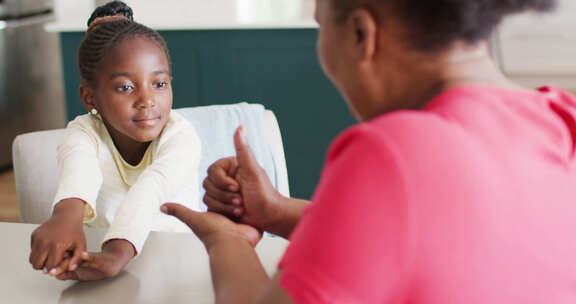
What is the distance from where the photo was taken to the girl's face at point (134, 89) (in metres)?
1.33

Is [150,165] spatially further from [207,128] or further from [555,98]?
[555,98]

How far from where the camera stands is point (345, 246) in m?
0.47

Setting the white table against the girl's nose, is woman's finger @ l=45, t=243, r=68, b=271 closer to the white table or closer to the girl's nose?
the white table

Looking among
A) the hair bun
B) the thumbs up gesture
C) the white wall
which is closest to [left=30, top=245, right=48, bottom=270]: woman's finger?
Answer: the thumbs up gesture

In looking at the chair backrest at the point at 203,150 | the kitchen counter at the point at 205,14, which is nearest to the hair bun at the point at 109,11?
the chair backrest at the point at 203,150

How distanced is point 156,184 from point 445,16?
0.80 m

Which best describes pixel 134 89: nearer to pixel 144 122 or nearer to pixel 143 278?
pixel 144 122

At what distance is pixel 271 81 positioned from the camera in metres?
2.98

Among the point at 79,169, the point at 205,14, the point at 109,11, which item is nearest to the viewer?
the point at 79,169

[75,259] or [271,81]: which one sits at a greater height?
[75,259]

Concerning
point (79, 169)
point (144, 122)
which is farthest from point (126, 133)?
point (79, 169)

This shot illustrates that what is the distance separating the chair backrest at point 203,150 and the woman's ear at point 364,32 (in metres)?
Result: 1.07

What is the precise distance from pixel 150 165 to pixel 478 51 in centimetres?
85

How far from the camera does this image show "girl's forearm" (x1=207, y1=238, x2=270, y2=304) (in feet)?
2.23
